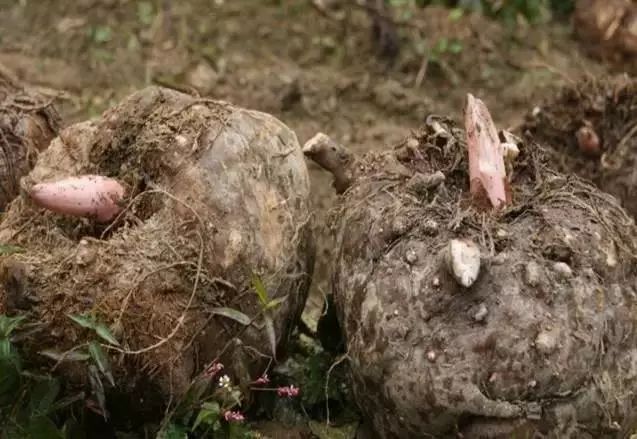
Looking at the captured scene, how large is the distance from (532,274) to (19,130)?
1.35 meters

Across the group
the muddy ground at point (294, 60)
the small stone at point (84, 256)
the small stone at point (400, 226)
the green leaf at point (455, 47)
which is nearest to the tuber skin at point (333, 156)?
the small stone at point (400, 226)

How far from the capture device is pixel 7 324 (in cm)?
180

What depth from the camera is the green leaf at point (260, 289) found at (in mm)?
1930

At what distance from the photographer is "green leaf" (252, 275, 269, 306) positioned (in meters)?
1.93

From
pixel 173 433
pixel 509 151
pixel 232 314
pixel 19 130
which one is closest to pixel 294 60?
pixel 19 130

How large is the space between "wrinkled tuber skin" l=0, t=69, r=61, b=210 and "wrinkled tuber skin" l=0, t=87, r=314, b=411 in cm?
31

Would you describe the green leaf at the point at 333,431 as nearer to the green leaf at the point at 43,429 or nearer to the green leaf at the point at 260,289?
the green leaf at the point at 260,289

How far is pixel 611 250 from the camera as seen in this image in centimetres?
193

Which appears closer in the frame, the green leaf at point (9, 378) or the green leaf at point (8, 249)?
the green leaf at point (9, 378)

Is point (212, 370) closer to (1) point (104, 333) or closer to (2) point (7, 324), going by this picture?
(1) point (104, 333)

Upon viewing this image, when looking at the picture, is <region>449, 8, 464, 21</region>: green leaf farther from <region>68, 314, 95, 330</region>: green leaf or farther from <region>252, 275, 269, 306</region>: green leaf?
<region>68, 314, 95, 330</region>: green leaf

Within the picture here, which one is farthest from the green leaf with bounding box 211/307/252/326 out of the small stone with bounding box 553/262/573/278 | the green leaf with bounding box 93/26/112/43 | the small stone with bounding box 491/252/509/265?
the green leaf with bounding box 93/26/112/43

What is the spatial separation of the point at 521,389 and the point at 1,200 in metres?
1.35

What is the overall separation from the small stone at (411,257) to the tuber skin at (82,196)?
1.90 ft
